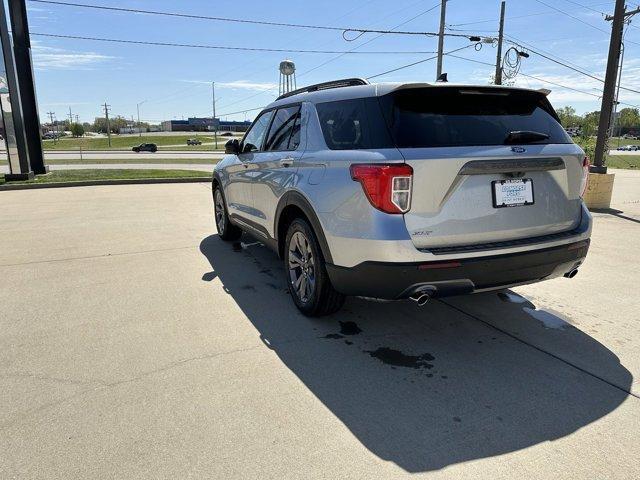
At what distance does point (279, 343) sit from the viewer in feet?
11.3

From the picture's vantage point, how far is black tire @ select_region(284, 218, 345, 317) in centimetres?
359

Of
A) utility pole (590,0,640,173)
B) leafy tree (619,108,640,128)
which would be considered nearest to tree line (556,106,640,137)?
leafy tree (619,108,640,128)

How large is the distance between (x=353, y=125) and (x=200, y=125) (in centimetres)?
16854

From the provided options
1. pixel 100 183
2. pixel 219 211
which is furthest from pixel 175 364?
pixel 100 183

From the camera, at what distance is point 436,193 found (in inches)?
114

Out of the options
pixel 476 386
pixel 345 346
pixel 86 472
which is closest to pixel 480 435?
pixel 476 386

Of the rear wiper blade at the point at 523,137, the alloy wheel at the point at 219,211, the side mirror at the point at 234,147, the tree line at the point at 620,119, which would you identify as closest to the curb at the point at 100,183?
the alloy wheel at the point at 219,211

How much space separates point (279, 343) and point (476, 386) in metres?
1.41

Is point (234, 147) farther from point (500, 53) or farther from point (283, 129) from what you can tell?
point (500, 53)

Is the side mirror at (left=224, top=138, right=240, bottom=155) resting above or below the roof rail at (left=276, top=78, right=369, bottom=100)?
below

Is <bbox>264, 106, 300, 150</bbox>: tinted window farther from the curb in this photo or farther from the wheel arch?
the curb

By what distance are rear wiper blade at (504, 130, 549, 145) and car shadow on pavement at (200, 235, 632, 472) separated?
1477mm

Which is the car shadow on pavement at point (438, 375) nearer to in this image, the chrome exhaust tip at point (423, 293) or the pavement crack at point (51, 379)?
the chrome exhaust tip at point (423, 293)

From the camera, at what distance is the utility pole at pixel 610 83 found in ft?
31.6
